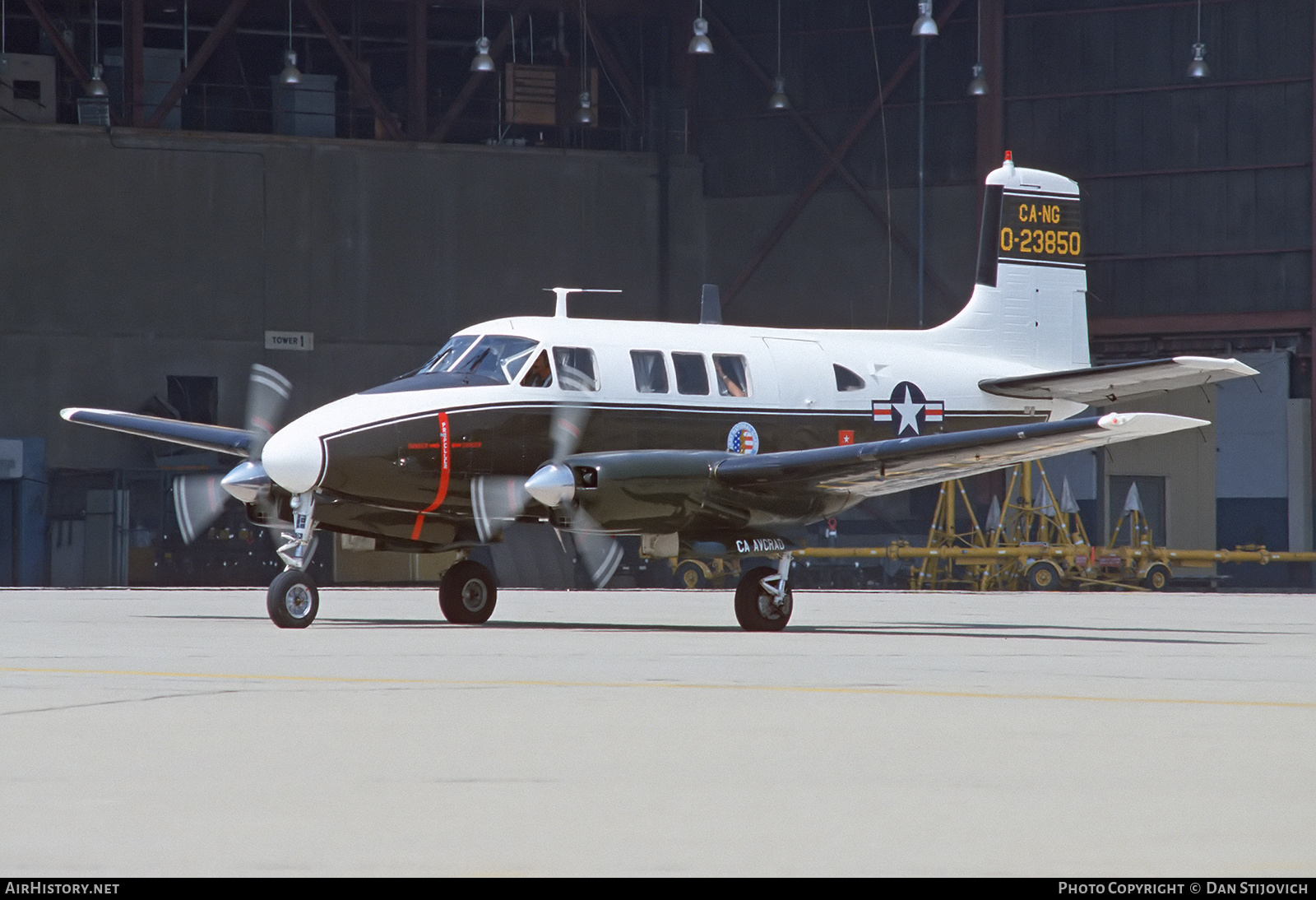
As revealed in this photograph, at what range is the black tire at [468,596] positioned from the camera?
1930 centimetres

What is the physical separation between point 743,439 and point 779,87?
30.8 m

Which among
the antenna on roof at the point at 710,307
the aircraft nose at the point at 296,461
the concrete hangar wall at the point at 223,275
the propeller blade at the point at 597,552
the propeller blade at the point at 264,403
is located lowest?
the propeller blade at the point at 597,552

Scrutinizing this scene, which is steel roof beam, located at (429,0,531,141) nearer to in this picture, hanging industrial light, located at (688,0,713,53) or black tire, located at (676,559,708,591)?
hanging industrial light, located at (688,0,713,53)

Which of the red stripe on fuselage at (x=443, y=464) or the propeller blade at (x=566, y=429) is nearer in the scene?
the red stripe on fuselage at (x=443, y=464)

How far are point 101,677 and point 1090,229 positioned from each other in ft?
136

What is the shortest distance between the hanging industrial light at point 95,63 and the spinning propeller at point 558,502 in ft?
99.7

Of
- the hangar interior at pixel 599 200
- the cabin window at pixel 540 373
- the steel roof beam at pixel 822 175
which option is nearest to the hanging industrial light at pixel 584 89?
the hangar interior at pixel 599 200

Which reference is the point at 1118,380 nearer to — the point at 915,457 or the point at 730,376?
the point at 915,457

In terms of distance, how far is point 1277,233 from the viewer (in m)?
46.2

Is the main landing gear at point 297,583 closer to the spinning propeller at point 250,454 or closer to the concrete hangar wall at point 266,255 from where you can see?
the spinning propeller at point 250,454

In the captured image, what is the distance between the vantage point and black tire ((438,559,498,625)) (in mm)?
19297

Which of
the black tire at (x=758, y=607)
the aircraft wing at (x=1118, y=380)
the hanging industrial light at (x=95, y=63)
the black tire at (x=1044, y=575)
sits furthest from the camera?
the hanging industrial light at (x=95, y=63)

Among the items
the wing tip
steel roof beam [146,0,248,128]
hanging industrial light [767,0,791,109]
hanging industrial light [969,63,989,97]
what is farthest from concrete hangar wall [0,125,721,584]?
the wing tip

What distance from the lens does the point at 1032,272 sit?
24469 millimetres
